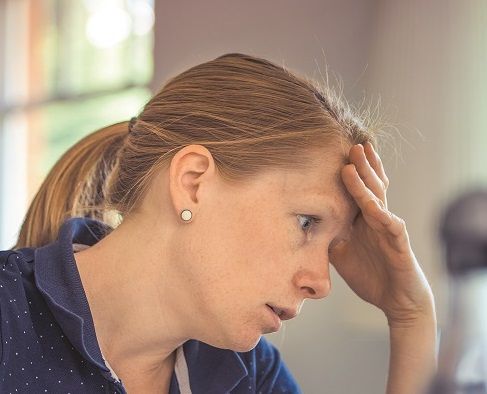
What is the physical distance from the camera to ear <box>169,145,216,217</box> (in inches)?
38.4

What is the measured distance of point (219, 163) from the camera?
978mm

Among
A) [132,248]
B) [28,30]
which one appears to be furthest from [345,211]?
[28,30]

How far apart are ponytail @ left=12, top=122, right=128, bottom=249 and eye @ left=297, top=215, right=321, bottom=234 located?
38 cm

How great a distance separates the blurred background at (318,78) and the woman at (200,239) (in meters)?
0.13

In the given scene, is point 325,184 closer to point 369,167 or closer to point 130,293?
point 369,167

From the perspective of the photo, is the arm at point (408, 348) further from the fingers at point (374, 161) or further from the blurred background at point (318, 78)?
the fingers at point (374, 161)

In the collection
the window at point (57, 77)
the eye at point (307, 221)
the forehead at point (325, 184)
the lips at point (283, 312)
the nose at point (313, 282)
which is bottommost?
the window at point (57, 77)

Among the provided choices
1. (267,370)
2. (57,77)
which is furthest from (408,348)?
(57,77)

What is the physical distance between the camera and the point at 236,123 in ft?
3.26

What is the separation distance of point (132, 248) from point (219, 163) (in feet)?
0.52

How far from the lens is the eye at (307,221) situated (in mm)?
980

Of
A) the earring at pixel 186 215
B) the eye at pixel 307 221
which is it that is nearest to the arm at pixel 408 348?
the eye at pixel 307 221

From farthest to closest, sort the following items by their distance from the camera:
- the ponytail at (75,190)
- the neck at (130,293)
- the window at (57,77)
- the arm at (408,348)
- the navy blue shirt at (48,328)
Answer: the window at (57,77)
the ponytail at (75,190)
the arm at (408,348)
the neck at (130,293)
the navy blue shirt at (48,328)

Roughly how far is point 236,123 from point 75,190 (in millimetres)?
393
